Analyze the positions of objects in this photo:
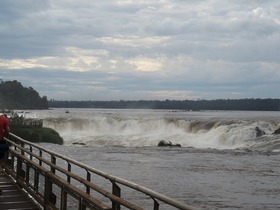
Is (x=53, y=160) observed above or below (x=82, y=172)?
above

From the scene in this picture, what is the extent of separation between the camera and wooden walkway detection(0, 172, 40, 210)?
931 cm

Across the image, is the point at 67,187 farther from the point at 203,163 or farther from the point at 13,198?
the point at 203,163

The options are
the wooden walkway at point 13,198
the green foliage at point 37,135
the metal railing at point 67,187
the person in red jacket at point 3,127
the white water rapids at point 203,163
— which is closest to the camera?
the metal railing at point 67,187

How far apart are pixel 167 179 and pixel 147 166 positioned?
229 inches

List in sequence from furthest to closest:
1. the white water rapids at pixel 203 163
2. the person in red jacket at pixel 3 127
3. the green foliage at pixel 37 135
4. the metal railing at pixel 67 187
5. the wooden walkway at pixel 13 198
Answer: the green foliage at pixel 37 135 < the white water rapids at pixel 203 163 < the person in red jacket at pixel 3 127 < the wooden walkway at pixel 13 198 < the metal railing at pixel 67 187

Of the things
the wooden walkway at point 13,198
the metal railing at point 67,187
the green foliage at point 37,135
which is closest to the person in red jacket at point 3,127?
the metal railing at point 67,187

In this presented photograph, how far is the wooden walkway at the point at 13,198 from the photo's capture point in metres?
9.31

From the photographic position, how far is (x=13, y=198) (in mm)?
10133

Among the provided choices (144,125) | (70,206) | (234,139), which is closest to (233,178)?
(70,206)

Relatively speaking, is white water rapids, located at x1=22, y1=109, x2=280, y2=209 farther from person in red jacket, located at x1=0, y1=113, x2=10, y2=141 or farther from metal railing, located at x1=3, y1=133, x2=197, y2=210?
person in red jacket, located at x1=0, y1=113, x2=10, y2=141

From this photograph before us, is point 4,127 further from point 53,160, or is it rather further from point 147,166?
point 147,166

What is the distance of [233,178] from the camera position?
2552 cm

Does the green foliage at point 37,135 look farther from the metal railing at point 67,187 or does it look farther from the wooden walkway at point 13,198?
the wooden walkway at point 13,198

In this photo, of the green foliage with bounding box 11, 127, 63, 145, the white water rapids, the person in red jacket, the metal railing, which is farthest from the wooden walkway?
the green foliage with bounding box 11, 127, 63, 145
